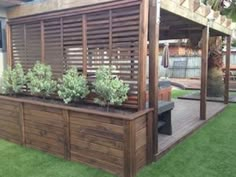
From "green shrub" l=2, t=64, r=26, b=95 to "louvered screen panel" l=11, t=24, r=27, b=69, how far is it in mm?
354

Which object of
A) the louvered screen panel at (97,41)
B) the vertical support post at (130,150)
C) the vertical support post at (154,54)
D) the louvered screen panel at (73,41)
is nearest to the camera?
the vertical support post at (130,150)

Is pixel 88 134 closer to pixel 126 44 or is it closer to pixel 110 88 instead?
pixel 110 88

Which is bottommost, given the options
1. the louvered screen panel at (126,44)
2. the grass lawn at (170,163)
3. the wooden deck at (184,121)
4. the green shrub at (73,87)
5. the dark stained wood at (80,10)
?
the grass lawn at (170,163)

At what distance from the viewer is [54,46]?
15.8 feet

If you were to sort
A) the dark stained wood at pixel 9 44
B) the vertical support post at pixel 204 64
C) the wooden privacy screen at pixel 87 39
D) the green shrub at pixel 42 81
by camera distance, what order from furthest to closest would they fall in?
the vertical support post at pixel 204 64 → the dark stained wood at pixel 9 44 → the green shrub at pixel 42 81 → the wooden privacy screen at pixel 87 39

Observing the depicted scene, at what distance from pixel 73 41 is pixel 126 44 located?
1.19m

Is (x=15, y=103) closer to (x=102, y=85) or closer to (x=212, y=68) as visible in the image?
(x=102, y=85)

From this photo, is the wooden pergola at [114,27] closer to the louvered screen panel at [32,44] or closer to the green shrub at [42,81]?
the louvered screen panel at [32,44]

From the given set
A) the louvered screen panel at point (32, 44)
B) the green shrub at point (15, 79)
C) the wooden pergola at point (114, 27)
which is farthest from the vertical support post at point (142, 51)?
the green shrub at point (15, 79)

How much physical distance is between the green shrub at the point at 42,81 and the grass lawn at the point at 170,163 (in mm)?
1099

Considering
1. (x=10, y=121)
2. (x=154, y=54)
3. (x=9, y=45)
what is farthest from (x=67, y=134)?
(x=9, y=45)

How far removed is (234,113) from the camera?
6996mm

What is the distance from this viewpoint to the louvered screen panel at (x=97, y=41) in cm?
399

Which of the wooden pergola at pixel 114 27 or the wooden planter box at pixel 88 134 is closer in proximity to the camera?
the wooden planter box at pixel 88 134
